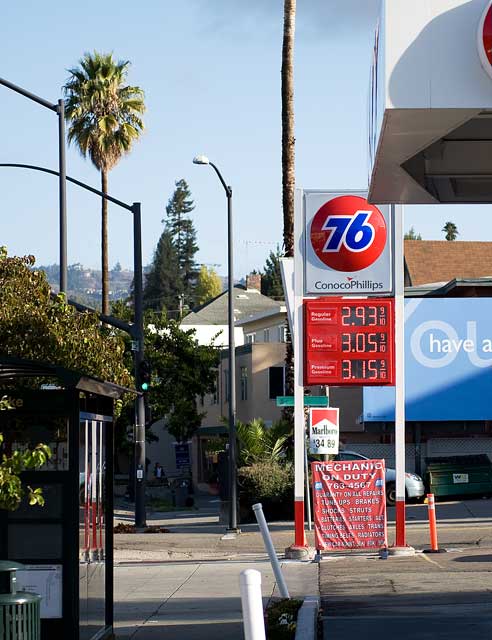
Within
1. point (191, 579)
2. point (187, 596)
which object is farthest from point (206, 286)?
point (187, 596)

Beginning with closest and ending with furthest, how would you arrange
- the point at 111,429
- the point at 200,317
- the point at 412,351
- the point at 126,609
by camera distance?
the point at 111,429
the point at 126,609
the point at 412,351
the point at 200,317

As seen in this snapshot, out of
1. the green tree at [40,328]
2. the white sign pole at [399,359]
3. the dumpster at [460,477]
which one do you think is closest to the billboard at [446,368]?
the dumpster at [460,477]

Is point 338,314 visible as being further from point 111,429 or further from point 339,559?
point 111,429

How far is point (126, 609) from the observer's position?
15859 millimetres

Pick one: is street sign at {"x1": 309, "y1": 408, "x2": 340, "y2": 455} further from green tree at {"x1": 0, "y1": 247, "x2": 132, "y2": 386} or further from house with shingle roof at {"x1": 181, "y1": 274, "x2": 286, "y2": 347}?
house with shingle roof at {"x1": 181, "y1": 274, "x2": 286, "y2": 347}

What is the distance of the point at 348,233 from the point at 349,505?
4836 mm

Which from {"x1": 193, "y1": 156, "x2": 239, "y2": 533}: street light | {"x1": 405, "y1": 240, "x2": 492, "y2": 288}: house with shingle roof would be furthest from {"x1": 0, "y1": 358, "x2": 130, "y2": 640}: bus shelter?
{"x1": 405, "y1": 240, "x2": 492, "y2": 288}: house with shingle roof

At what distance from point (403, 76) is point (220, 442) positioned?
2851 cm

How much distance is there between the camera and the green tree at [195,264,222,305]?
133750mm

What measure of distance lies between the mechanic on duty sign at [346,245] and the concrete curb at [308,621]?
26.1 feet

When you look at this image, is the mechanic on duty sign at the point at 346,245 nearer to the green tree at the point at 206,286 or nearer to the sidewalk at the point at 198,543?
the sidewalk at the point at 198,543

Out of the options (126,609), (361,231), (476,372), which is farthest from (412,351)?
(126,609)

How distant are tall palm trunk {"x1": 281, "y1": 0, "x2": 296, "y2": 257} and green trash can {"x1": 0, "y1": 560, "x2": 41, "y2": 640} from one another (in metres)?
21.5

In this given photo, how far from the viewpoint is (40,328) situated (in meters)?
19.0
